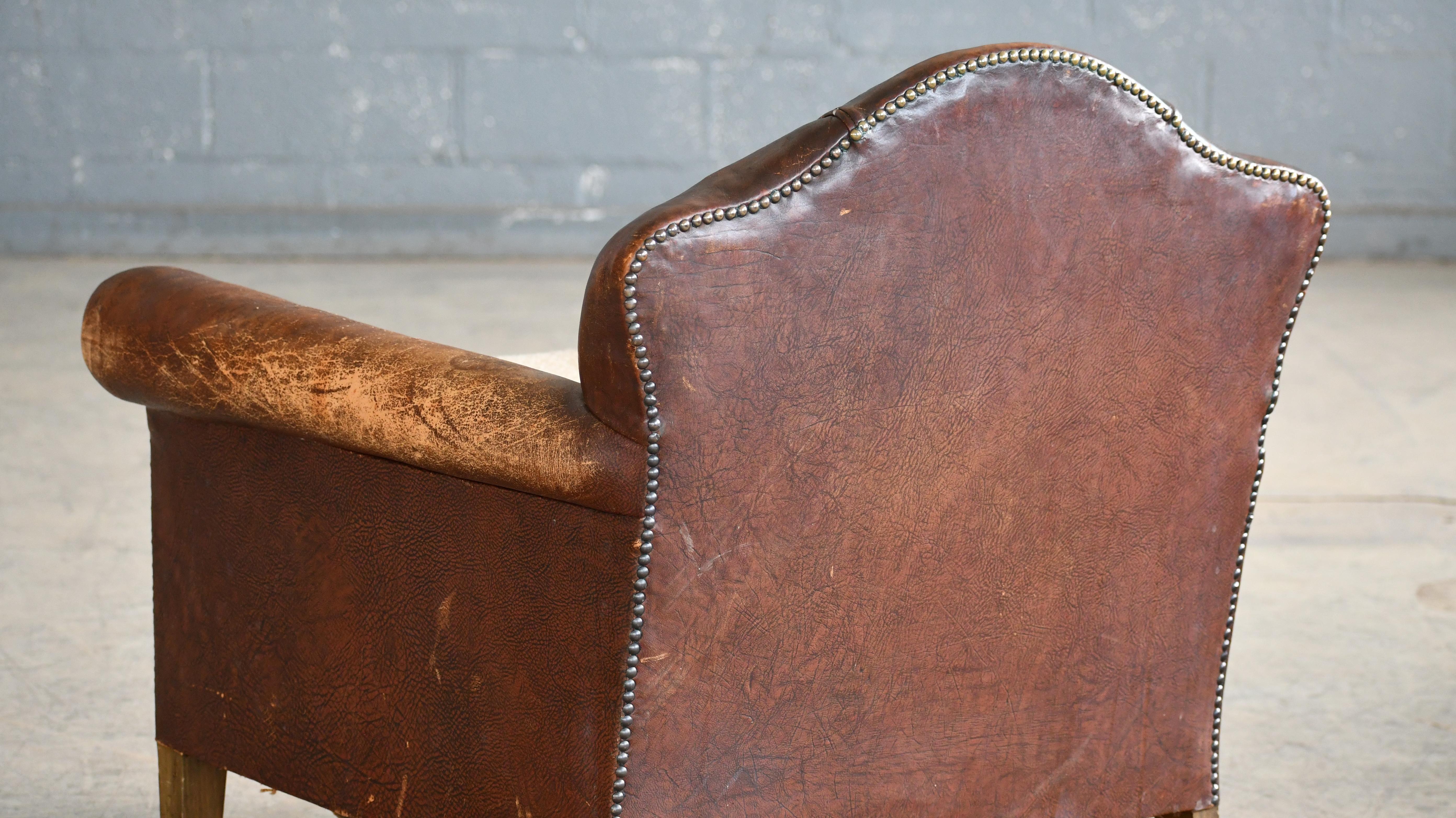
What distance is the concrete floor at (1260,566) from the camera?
1.70 meters

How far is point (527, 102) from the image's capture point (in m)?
4.70

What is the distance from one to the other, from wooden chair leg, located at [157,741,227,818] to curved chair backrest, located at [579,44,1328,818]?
57cm

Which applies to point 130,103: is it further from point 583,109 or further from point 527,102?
point 583,109

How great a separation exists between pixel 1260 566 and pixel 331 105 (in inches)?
130

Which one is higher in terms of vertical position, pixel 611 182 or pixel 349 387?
pixel 349 387

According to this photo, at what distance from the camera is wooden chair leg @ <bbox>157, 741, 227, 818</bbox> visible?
4.42ft

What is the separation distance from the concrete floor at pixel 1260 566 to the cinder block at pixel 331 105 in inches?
23.3

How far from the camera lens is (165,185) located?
4.63 m

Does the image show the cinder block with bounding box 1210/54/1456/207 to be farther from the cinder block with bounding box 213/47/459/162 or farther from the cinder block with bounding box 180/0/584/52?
the cinder block with bounding box 213/47/459/162

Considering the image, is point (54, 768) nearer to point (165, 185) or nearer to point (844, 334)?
point (844, 334)

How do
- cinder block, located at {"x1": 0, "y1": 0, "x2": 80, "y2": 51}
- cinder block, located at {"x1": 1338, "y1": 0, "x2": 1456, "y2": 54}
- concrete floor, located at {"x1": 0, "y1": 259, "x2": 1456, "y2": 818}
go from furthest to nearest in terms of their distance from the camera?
cinder block, located at {"x1": 1338, "y1": 0, "x2": 1456, "y2": 54} → cinder block, located at {"x1": 0, "y1": 0, "x2": 80, "y2": 51} → concrete floor, located at {"x1": 0, "y1": 259, "x2": 1456, "y2": 818}

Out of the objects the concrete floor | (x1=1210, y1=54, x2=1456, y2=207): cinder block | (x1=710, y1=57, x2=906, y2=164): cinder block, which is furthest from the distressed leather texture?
(x1=1210, y1=54, x2=1456, y2=207): cinder block

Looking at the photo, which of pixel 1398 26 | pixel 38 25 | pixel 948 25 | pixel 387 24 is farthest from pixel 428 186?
pixel 1398 26

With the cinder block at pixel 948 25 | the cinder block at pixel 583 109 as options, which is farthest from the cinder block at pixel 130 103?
the cinder block at pixel 948 25
